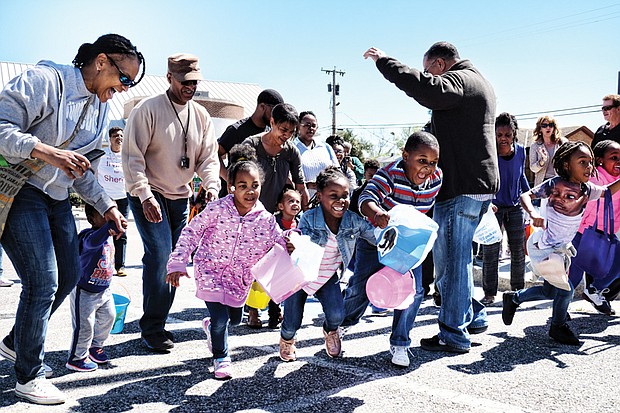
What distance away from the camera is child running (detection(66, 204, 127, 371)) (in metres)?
4.08

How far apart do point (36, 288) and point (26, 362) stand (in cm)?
42

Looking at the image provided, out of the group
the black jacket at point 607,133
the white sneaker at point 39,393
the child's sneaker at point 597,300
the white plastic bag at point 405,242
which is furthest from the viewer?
the black jacket at point 607,133

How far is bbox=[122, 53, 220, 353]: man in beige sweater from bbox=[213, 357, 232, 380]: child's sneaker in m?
0.82

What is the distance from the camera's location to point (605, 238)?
557 cm

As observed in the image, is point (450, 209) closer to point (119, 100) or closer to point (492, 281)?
point (492, 281)

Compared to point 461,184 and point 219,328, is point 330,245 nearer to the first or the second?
point 219,328

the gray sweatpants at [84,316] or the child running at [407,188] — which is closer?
the gray sweatpants at [84,316]

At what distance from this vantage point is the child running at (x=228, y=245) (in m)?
4.06

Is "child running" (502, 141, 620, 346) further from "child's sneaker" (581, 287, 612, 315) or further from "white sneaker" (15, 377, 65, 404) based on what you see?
"white sneaker" (15, 377, 65, 404)

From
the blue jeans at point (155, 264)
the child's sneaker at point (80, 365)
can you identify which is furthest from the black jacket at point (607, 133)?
the child's sneaker at point (80, 365)

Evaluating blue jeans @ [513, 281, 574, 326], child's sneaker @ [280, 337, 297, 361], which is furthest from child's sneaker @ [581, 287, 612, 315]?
child's sneaker @ [280, 337, 297, 361]

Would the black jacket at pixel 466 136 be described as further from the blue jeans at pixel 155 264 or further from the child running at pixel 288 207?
the blue jeans at pixel 155 264

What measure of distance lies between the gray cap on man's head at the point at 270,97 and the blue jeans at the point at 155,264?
1513 mm

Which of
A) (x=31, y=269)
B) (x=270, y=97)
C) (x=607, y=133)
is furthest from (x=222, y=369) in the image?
(x=607, y=133)
